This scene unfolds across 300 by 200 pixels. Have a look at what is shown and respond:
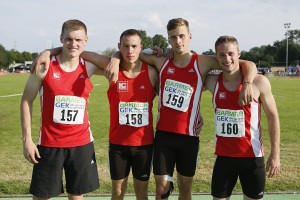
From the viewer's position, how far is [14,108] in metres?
15.5

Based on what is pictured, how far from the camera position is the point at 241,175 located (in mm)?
3857

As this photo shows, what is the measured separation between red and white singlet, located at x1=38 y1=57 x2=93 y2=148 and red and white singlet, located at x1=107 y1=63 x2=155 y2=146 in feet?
1.36

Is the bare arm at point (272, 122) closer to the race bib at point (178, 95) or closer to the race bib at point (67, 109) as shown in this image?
the race bib at point (178, 95)

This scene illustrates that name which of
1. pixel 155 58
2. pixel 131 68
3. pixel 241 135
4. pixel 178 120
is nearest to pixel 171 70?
pixel 155 58

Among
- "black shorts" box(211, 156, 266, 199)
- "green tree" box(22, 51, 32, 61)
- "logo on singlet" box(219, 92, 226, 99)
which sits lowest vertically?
"black shorts" box(211, 156, 266, 199)

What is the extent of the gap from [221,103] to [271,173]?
0.90 meters

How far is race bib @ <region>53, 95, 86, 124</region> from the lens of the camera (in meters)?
3.81

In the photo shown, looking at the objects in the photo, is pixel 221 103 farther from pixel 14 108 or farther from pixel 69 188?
pixel 14 108

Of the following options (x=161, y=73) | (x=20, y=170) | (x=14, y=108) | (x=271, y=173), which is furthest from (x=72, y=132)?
(x=14, y=108)

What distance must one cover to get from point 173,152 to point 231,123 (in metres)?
0.78

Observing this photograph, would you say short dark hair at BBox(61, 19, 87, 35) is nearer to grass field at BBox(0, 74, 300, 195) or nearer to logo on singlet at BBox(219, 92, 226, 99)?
logo on singlet at BBox(219, 92, 226, 99)

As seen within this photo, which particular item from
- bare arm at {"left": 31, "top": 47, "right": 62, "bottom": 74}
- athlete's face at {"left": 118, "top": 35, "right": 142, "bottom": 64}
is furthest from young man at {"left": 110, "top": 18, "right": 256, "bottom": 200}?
bare arm at {"left": 31, "top": 47, "right": 62, "bottom": 74}

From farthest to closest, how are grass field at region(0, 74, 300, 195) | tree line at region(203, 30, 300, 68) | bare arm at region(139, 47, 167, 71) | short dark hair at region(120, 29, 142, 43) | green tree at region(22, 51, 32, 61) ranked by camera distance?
green tree at region(22, 51, 32, 61), tree line at region(203, 30, 300, 68), grass field at region(0, 74, 300, 195), bare arm at region(139, 47, 167, 71), short dark hair at region(120, 29, 142, 43)

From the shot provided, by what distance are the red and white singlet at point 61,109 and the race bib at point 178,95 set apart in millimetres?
978
